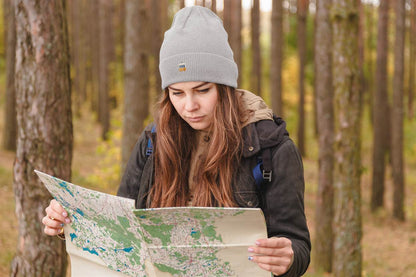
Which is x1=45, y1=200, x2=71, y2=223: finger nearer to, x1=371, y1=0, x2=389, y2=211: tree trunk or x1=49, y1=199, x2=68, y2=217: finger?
x1=49, y1=199, x2=68, y2=217: finger

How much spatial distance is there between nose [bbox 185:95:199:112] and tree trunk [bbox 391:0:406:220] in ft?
37.9

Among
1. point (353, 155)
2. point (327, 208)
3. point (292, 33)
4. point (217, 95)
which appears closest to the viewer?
point (217, 95)

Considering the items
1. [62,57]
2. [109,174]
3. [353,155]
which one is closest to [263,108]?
[62,57]

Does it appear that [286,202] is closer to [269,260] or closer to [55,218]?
[269,260]

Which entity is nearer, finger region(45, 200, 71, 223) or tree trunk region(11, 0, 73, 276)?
finger region(45, 200, 71, 223)

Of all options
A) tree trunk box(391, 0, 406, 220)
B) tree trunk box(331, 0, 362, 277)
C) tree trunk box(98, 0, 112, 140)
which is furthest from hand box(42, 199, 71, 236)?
tree trunk box(98, 0, 112, 140)

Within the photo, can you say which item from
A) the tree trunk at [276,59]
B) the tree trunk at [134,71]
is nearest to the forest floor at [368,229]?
the tree trunk at [134,71]

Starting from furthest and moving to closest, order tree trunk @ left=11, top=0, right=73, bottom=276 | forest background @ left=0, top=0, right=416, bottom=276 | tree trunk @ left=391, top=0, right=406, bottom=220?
tree trunk @ left=391, top=0, right=406, bottom=220, forest background @ left=0, top=0, right=416, bottom=276, tree trunk @ left=11, top=0, right=73, bottom=276

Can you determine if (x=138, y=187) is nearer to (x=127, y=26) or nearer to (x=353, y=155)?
(x=353, y=155)

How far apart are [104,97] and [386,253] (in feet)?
43.8

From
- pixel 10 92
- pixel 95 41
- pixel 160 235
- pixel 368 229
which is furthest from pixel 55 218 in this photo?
pixel 95 41

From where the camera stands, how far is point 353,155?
5.73 m

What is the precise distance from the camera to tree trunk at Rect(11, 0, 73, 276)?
135 inches

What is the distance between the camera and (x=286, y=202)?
1.91 m
